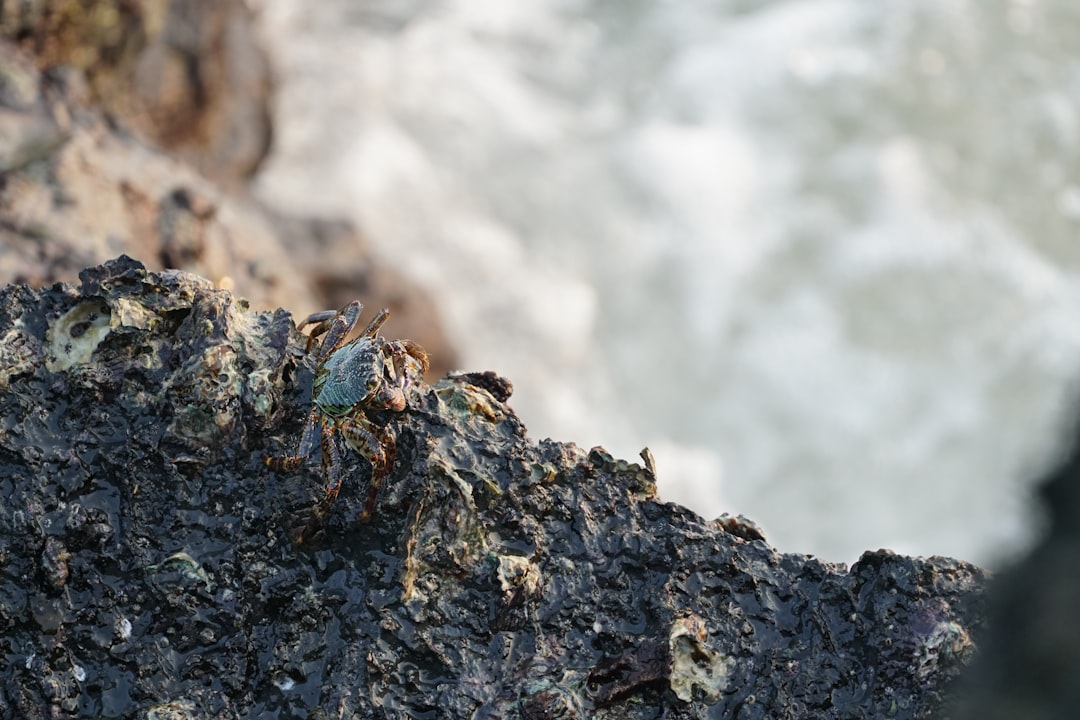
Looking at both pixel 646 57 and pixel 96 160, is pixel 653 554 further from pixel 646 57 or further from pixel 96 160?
pixel 646 57

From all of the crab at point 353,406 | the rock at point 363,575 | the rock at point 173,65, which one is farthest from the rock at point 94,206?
the rock at point 363,575

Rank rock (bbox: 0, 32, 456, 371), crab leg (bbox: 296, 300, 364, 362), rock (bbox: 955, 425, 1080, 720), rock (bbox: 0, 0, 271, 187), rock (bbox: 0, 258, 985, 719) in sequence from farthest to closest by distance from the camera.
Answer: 1. rock (bbox: 0, 0, 271, 187)
2. rock (bbox: 0, 32, 456, 371)
3. crab leg (bbox: 296, 300, 364, 362)
4. rock (bbox: 0, 258, 985, 719)
5. rock (bbox: 955, 425, 1080, 720)

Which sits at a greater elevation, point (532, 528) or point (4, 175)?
point (4, 175)

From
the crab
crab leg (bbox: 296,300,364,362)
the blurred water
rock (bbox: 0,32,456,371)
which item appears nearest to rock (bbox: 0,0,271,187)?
rock (bbox: 0,32,456,371)

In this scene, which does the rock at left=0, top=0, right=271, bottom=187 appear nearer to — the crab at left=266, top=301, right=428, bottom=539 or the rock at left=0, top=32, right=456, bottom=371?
the rock at left=0, top=32, right=456, bottom=371

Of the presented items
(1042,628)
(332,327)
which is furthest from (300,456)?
(1042,628)

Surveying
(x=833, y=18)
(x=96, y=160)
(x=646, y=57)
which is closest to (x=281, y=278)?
(x=96, y=160)

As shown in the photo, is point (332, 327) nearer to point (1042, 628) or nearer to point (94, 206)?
point (94, 206)
